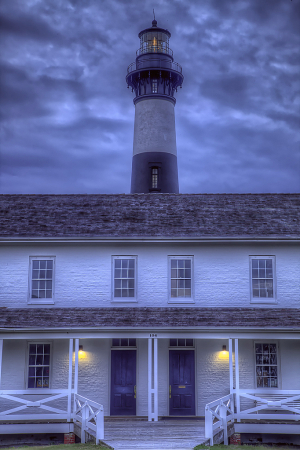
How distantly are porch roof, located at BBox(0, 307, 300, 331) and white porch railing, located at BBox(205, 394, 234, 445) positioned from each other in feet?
6.99

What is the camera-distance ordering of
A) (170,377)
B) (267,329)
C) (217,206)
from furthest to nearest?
(217,206), (170,377), (267,329)

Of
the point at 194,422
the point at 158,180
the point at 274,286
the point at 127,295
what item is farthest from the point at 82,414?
the point at 158,180

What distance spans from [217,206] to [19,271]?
7.22 meters

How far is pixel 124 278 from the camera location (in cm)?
1758

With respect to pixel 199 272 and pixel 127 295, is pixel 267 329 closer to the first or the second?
pixel 199 272

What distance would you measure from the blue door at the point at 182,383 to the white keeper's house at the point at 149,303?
0.03 metres

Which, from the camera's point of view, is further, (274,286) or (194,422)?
(274,286)

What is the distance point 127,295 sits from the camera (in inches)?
690

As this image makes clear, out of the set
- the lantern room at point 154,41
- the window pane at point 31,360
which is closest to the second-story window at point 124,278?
the window pane at point 31,360

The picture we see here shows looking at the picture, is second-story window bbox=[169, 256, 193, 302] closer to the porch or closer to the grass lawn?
the porch

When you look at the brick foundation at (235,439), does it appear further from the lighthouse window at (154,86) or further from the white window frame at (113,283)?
the lighthouse window at (154,86)

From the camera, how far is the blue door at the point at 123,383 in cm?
1662

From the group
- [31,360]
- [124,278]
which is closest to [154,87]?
[124,278]

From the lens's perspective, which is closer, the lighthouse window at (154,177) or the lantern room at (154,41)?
the lighthouse window at (154,177)
